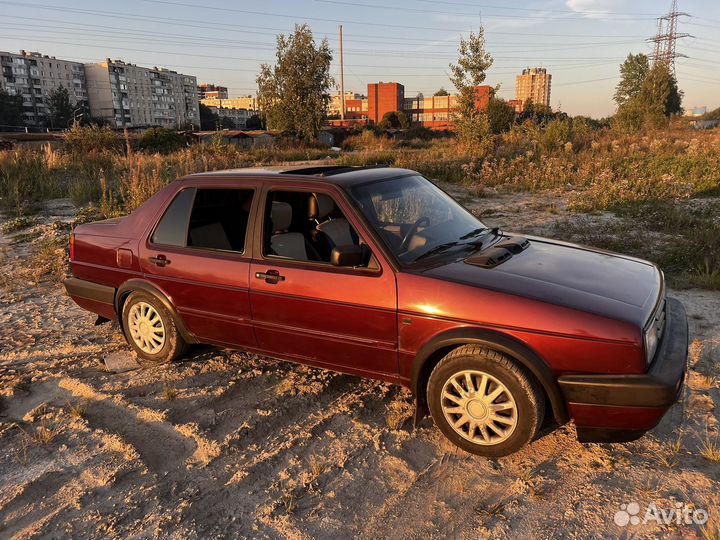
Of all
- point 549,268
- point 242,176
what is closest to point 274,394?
point 242,176

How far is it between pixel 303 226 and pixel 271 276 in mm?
545

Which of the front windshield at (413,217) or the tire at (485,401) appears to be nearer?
the tire at (485,401)

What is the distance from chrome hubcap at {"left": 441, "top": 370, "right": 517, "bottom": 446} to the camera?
2922mm

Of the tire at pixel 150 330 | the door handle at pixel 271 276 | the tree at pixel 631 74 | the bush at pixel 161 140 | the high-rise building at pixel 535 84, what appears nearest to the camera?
the door handle at pixel 271 276

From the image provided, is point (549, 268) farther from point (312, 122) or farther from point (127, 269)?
point (312, 122)

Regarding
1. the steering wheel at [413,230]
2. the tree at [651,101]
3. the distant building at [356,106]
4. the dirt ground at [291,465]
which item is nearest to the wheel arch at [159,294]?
the dirt ground at [291,465]

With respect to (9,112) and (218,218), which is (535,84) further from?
(218,218)

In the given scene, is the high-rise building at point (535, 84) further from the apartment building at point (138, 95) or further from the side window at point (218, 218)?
the side window at point (218, 218)

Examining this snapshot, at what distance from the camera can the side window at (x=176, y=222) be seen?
13.7ft

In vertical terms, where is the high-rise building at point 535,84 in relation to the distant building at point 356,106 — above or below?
above

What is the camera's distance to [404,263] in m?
3.23

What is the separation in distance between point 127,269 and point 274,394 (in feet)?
5.93

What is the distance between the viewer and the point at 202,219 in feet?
13.7

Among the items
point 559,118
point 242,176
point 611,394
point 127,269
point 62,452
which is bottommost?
point 62,452
